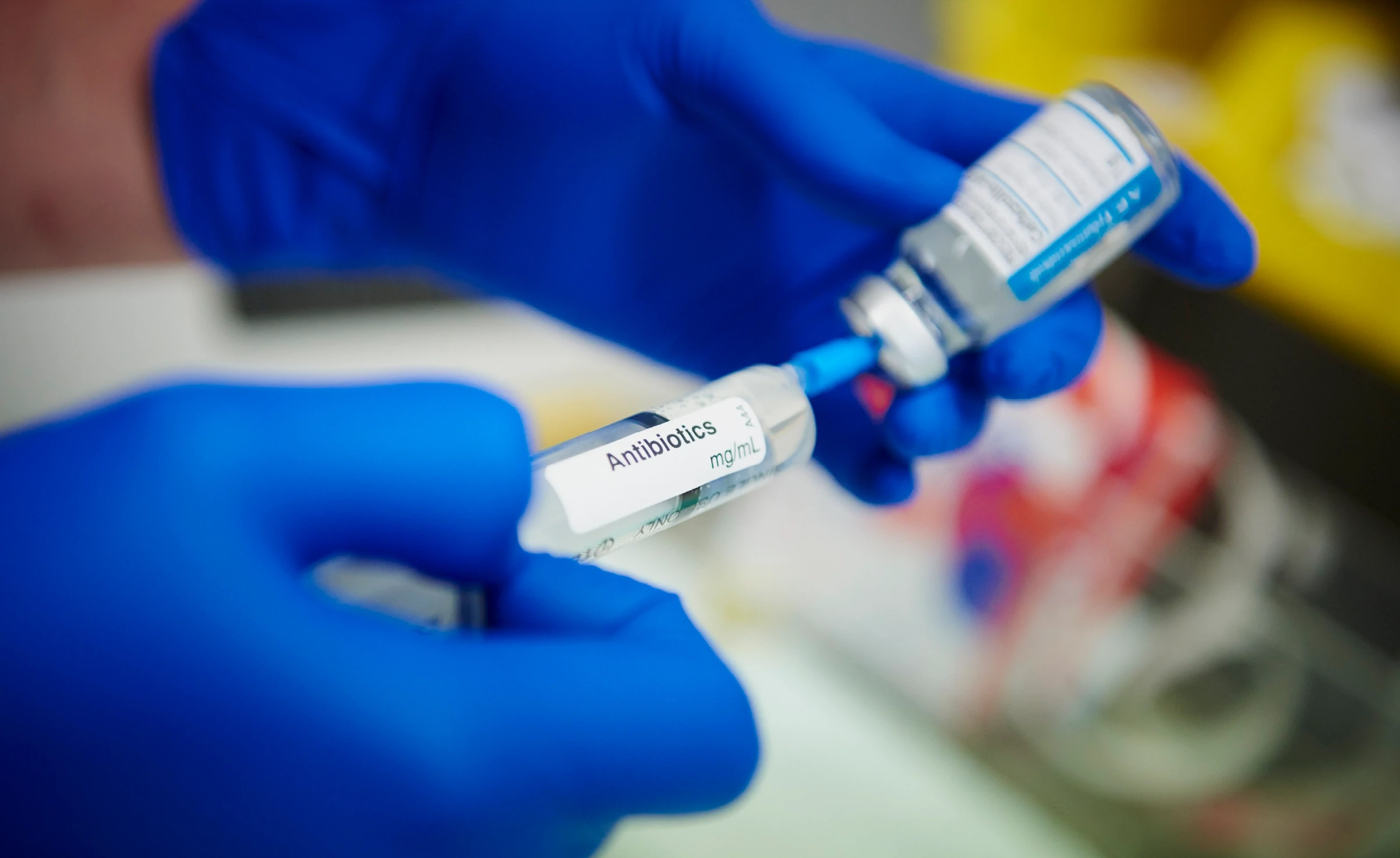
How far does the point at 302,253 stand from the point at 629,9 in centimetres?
39

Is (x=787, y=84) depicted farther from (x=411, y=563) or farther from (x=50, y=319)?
(x=50, y=319)

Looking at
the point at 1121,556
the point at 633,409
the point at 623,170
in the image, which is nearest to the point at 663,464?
the point at 623,170

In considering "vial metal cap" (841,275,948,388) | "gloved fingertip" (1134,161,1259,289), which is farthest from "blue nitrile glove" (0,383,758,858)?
"gloved fingertip" (1134,161,1259,289)

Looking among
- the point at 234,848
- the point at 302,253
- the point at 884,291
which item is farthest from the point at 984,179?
the point at 302,253

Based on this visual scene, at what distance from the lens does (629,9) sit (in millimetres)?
618

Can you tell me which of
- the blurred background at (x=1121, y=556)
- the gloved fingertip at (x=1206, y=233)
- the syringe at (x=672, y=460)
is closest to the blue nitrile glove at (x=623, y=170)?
the gloved fingertip at (x=1206, y=233)

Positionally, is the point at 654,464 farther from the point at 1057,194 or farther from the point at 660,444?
the point at 1057,194

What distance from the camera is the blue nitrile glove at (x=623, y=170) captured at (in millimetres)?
551

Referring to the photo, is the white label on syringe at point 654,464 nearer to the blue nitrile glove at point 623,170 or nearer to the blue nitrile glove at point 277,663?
the blue nitrile glove at point 277,663

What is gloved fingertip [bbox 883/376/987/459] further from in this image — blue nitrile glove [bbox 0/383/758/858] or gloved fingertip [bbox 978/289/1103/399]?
blue nitrile glove [bbox 0/383/758/858]

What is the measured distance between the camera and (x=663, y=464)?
0.42 m

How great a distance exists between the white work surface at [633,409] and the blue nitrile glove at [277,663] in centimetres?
57

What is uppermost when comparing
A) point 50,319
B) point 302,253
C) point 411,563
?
point 411,563

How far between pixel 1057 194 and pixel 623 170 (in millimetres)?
327
